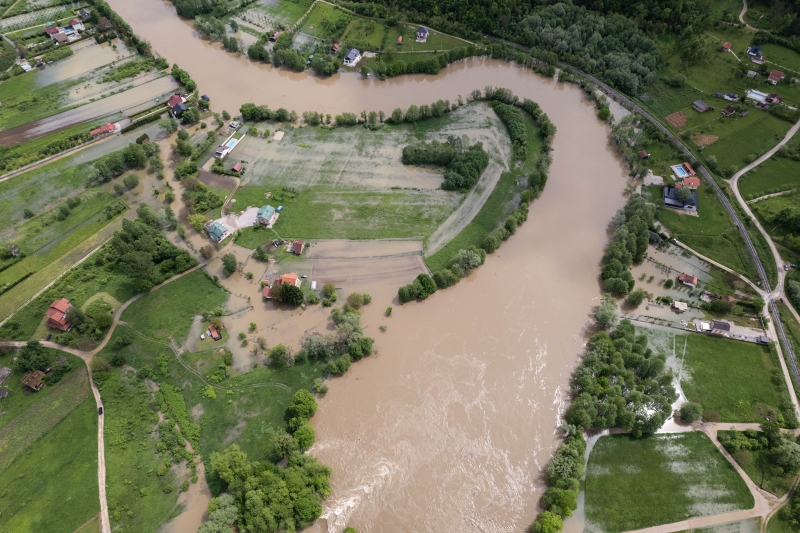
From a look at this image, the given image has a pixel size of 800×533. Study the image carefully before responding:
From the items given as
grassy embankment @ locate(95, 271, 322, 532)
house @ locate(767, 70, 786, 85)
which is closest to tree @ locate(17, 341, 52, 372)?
grassy embankment @ locate(95, 271, 322, 532)

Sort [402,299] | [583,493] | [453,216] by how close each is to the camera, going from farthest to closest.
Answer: [453,216] → [402,299] → [583,493]

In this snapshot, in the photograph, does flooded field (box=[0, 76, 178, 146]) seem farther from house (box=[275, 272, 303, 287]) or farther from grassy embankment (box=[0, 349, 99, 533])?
house (box=[275, 272, 303, 287])

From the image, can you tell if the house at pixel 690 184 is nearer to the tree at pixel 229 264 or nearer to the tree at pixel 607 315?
the tree at pixel 607 315

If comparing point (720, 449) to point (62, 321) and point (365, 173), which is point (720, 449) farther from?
point (62, 321)

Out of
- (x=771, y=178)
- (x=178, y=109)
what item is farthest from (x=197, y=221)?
(x=771, y=178)

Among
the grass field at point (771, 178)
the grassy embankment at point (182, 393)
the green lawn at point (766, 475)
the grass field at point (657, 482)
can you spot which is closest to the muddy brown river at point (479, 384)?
the grassy embankment at point (182, 393)

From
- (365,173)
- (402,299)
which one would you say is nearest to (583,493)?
(402,299)
